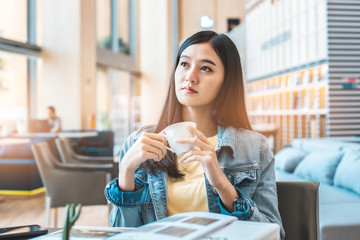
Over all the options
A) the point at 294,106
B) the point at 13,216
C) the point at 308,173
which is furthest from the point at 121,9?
the point at 308,173

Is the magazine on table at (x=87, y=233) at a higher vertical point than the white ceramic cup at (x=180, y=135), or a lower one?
lower

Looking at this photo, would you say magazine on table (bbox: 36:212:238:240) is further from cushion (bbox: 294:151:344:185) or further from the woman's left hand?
cushion (bbox: 294:151:344:185)

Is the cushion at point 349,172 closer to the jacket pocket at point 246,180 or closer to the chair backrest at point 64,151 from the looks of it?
the jacket pocket at point 246,180

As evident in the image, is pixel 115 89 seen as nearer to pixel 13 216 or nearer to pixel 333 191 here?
pixel 13 216

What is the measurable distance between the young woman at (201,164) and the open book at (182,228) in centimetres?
32

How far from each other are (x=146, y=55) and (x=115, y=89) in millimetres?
3097

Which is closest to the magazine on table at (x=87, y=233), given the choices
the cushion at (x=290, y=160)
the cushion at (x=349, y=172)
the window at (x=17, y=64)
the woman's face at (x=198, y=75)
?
the woman's face at (x=198, y=75)

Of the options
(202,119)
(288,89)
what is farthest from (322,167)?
(288,89)

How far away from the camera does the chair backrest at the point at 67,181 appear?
2.86m

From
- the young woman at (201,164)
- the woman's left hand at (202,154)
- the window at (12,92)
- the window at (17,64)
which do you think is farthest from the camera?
the window at (17,64)

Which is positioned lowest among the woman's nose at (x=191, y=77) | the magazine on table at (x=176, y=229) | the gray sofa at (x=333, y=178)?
the gray sofa at (x=333, y=178)

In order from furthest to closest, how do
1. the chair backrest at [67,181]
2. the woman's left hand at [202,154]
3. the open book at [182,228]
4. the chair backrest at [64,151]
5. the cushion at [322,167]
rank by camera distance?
the chair backrest at [64,151]
the cushion at [322,167]
the chair backrest at [67,181]
the woman's left hand at [202,154]
the open book at [182,228]

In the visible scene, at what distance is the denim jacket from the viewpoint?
3.82 feet

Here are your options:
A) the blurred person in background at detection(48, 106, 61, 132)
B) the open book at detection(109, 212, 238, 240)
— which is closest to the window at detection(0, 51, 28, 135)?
the blurred person in background at detection(48, 106, 61, 132)
